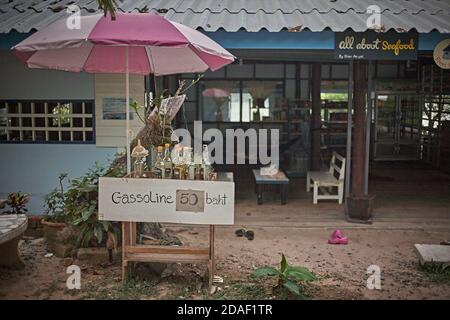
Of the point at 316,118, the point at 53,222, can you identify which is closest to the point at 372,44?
the point at 53,222

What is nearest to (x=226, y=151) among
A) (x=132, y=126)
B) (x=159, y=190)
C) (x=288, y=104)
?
(x=288, y=104)

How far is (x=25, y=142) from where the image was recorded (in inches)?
329

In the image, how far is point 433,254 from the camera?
6199mm

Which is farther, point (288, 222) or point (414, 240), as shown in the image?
point (288, 222)

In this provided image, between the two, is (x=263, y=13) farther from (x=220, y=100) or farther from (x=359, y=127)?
(x=220, y=100)

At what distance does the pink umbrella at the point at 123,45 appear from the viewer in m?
4.91

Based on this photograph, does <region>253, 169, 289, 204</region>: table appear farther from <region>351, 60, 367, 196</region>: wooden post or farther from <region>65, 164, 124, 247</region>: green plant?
<region>65, 164, 124, 247</region>: green plant

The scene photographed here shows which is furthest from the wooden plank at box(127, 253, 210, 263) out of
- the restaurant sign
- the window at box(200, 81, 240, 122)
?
the window at box(200, 81, 240, 122)

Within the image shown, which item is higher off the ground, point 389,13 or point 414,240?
point 389,13

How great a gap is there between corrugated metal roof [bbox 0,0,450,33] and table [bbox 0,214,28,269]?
2.80m

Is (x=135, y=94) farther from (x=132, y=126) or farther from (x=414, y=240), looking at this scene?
(x=414, y=240)

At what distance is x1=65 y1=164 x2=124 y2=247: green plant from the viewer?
5902 mm

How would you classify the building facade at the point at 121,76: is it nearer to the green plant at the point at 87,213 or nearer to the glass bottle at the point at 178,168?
the green plant at the point at 87,213

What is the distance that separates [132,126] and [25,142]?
1.69 m
